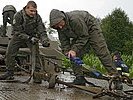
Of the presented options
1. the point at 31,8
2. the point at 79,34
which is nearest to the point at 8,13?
the point at 31,8

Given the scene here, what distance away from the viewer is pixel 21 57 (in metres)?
10.9

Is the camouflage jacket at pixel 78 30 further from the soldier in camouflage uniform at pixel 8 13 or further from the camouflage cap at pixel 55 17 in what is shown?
the soldier in camouflage uniform at pixel 8 13

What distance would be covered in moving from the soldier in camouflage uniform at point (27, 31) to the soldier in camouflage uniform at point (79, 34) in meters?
0.76

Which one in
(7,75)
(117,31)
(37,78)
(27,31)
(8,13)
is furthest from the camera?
(117,31)

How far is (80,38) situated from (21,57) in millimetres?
4441

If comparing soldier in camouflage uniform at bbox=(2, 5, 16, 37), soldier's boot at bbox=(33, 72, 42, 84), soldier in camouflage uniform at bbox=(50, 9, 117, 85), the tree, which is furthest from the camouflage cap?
the tree

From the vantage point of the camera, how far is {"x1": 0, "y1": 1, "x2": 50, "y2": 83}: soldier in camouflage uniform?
755cm

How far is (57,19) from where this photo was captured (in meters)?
6.27

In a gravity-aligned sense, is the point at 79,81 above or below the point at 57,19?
below

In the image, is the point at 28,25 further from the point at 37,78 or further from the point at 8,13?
the point at 8,13

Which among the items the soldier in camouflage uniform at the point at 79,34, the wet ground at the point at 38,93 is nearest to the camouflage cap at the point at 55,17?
the soldier in camouflage uniform at the point at 79,34

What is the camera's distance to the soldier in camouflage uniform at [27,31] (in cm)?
755

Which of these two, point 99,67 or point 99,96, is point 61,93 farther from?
point 99,67

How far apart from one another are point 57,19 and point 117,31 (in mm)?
47768
